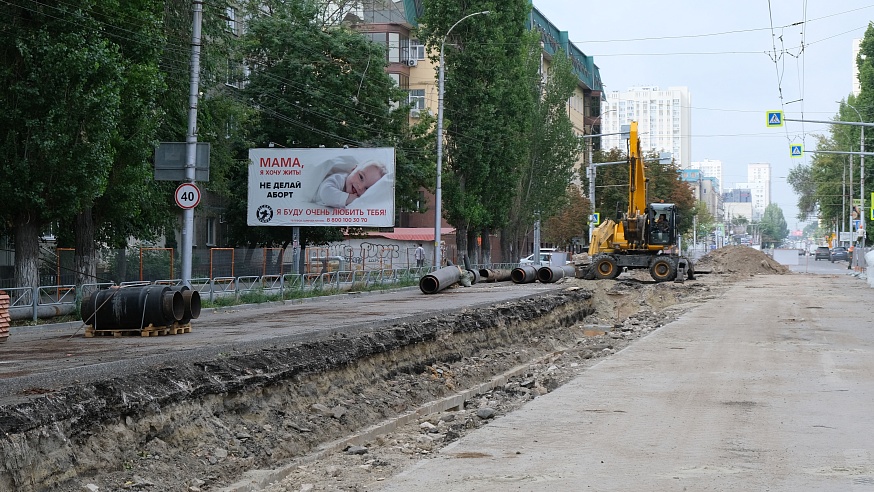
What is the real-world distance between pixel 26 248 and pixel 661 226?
2815 cm

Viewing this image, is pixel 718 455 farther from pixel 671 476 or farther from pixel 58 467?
pixel 58 467

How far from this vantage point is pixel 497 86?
51.3m

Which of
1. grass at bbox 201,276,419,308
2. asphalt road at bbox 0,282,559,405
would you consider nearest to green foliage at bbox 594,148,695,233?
grass at bbox 201,276,419,308

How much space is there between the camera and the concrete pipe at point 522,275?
4556 cm

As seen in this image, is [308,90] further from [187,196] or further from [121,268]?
[187,196]

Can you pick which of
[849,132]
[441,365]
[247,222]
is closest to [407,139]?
[247,222]

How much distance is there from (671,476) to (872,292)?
34.0 meters

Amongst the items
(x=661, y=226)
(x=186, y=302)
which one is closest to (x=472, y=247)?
(x=661, y=226)

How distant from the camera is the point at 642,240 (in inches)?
1737

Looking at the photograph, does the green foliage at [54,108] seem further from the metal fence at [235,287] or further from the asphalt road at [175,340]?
the asphalt road at [175,340]

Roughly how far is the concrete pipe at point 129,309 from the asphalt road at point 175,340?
293mm

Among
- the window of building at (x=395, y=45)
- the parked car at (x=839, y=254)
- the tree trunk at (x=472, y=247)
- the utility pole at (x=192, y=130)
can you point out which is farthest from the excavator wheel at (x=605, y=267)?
the parked car at (x=839, y=254)

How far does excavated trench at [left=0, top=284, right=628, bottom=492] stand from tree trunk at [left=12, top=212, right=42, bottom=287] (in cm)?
1011

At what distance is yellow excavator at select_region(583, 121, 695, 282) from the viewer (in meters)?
43.7
